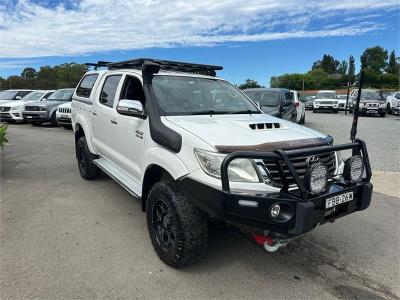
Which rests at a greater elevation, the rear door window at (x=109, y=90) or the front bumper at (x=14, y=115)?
the rear door window at (x=109, y=90)

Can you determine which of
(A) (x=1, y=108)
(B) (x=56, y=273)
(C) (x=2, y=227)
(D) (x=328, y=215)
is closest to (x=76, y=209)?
(C) (x=2, y=227)

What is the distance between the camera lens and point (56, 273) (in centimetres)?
354

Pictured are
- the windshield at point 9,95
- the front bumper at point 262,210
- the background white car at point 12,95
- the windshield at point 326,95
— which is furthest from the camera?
the windshield at point 326,95

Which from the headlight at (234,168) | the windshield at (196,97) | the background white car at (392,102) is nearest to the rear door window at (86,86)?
the windshield at (196,97)

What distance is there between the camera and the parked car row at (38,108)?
1438cm

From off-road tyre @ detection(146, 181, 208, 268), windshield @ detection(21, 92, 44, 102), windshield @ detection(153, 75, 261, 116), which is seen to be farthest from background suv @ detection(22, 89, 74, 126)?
off-road tyre @ detection(146, 181, 208, 268)

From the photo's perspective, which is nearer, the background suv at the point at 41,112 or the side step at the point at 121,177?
the side step at the point at 121,177

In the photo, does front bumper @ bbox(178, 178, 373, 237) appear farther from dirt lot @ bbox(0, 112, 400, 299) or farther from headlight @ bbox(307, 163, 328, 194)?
dirt lot @ bbox(0, 112, 400, 299)

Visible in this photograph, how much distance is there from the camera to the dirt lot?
334cm

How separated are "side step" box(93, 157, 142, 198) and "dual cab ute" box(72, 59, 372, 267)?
0.02 metres

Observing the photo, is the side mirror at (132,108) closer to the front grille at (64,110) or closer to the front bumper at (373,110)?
the front grille at (64,110)

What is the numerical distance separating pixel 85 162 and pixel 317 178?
15.3 feet

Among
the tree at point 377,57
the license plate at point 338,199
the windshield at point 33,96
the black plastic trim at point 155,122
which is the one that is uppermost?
the tree at point 377,57

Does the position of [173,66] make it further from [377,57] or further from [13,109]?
[377,57]
